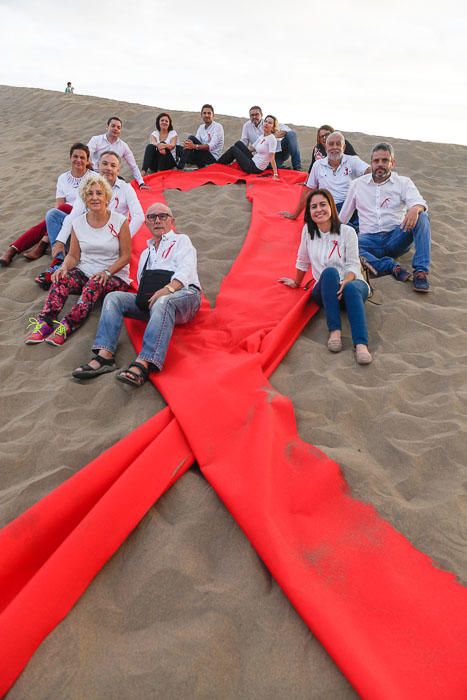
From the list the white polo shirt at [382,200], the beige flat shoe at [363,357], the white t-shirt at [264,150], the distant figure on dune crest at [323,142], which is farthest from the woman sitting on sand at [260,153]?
the beige flat shoe at [363,357]

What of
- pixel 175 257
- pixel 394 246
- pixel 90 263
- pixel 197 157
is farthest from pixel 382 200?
pixel 197 157

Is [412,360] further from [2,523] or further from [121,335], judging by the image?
[2,523]

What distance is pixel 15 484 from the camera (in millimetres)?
2053

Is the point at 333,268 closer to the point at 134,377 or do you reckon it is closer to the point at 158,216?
the point at 158,216

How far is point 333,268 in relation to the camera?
305cm

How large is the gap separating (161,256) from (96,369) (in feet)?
3.01

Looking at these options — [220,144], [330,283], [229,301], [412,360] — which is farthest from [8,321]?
[220,144]

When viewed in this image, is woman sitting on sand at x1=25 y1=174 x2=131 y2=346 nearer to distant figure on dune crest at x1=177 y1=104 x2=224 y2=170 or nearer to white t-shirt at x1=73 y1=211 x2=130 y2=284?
white t-shirt at x1=73 y1=211 x2=130 y2=284

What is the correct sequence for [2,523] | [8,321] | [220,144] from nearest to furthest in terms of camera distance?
[2,523] < [8,321] < [220,144]

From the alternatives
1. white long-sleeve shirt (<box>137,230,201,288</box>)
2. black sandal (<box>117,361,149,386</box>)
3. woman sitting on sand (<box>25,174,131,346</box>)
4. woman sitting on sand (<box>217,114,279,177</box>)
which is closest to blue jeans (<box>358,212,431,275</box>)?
white long-sleeve shirt (<box>137,230,201,288</box>)

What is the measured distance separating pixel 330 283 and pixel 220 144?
4923 mm

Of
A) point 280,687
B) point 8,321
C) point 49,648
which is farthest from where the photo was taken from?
point 8,321

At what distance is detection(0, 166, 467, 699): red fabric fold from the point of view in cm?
135

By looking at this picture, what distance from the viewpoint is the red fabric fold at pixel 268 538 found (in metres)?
1.35
